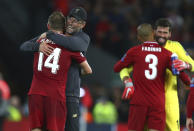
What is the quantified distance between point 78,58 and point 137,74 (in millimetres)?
869

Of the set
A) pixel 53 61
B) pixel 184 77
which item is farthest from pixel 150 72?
pixel 53 61

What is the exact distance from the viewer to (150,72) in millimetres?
8016

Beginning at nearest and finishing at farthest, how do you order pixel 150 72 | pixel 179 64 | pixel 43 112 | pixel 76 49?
1. pixel 43 112
2. pixel 76 49
3. pixel 179 64
4. pixel 150 72

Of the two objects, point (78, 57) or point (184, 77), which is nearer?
point (78, 57)

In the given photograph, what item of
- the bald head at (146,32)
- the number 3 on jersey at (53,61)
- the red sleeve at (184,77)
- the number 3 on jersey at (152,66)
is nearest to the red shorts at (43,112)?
the number 3 on jersey at (53,61)

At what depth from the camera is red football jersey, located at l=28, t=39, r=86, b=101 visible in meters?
7.53

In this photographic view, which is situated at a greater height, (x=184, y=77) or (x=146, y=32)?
(x=146, y=32)

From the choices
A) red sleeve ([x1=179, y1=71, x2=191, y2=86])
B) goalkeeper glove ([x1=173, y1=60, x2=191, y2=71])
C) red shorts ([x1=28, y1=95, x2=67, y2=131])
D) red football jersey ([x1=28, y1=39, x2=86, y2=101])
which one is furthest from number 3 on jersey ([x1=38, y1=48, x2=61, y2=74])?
red sleeve ([x1=179, y1=71, x2=191, y2=86])

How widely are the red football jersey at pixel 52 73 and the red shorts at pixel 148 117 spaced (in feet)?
3.43

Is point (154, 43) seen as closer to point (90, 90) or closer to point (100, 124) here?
point (100, 124)

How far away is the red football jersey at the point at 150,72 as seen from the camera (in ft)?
26.3

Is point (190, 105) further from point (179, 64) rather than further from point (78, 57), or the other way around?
point (78, 57)

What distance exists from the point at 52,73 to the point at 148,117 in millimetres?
Answer: 1445

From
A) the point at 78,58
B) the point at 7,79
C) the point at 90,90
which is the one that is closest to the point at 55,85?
the point at 78,58
